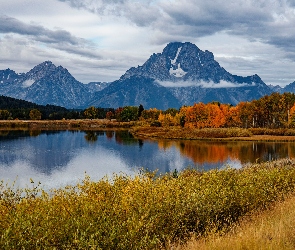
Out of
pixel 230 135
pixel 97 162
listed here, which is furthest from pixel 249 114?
pixel 97 162

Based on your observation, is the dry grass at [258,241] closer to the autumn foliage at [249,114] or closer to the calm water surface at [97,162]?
the calm water surface at [97,162]

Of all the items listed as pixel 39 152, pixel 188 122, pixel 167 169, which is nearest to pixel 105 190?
pixel 167 169

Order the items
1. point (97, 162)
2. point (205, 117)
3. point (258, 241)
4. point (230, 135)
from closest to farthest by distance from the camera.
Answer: point (258, 241)
point (97, 162)
point (230, 135)
point (205, 117)

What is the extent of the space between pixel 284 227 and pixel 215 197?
437cm

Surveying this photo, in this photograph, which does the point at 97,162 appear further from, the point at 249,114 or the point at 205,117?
the point at 249,114

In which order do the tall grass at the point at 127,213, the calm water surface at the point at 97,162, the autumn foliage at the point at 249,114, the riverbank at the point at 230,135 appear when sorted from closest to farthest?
the tall grass at the point at 127,213 < the calm water surface at the point at 97,162 < the riverbank at the point at 230,135 < the autumn foliage at the point at 249,114

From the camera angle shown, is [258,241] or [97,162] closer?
[258,241]

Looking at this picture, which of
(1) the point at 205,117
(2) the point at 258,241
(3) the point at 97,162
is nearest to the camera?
(2) the point at 258,241

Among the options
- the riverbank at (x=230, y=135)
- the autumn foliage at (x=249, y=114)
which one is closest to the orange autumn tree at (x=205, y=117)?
the autumn foliage at (x=249, y=114)

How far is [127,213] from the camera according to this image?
15.4 m

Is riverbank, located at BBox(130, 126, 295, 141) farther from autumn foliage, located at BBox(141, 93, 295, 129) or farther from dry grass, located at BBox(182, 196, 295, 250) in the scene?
dry grass, located at BBox(182, 196, 295, 250)

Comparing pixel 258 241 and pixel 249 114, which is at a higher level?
pixel 249 114

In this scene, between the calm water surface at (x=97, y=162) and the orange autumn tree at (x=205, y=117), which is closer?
the calm water surface at (x=97, y=162)

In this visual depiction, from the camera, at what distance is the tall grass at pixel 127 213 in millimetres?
12266
